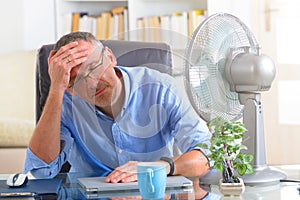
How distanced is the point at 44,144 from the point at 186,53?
1.68 feet

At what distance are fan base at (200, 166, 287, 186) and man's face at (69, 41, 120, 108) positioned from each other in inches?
12.4

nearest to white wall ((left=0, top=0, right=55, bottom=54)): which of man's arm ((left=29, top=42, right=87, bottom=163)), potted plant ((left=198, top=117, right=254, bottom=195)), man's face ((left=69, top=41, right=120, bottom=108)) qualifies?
man's arm ((left=29, top=42, right=87, bottom=163))

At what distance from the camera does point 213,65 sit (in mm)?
1585

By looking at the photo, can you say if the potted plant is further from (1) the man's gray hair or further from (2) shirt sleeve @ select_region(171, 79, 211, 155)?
(1) the man's gray hair

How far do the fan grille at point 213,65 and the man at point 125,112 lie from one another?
5cm

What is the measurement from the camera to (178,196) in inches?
54.4

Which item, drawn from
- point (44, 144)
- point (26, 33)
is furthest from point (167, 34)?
point (26, 33)

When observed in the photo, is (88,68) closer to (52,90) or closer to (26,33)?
(52,90)

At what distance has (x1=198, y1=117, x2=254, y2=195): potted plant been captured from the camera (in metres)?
1.42

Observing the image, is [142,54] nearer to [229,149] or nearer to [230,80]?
[230,80]

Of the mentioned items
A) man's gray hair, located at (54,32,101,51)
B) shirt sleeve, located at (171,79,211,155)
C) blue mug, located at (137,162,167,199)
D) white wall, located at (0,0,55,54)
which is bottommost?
blue mug, located at (137,162,167,199)

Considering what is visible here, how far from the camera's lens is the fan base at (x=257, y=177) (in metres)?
1.53

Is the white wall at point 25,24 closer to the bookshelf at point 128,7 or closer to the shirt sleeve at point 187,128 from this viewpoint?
the bookshelf at point 128,7

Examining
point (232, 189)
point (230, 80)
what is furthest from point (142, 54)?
point (232, 189)
